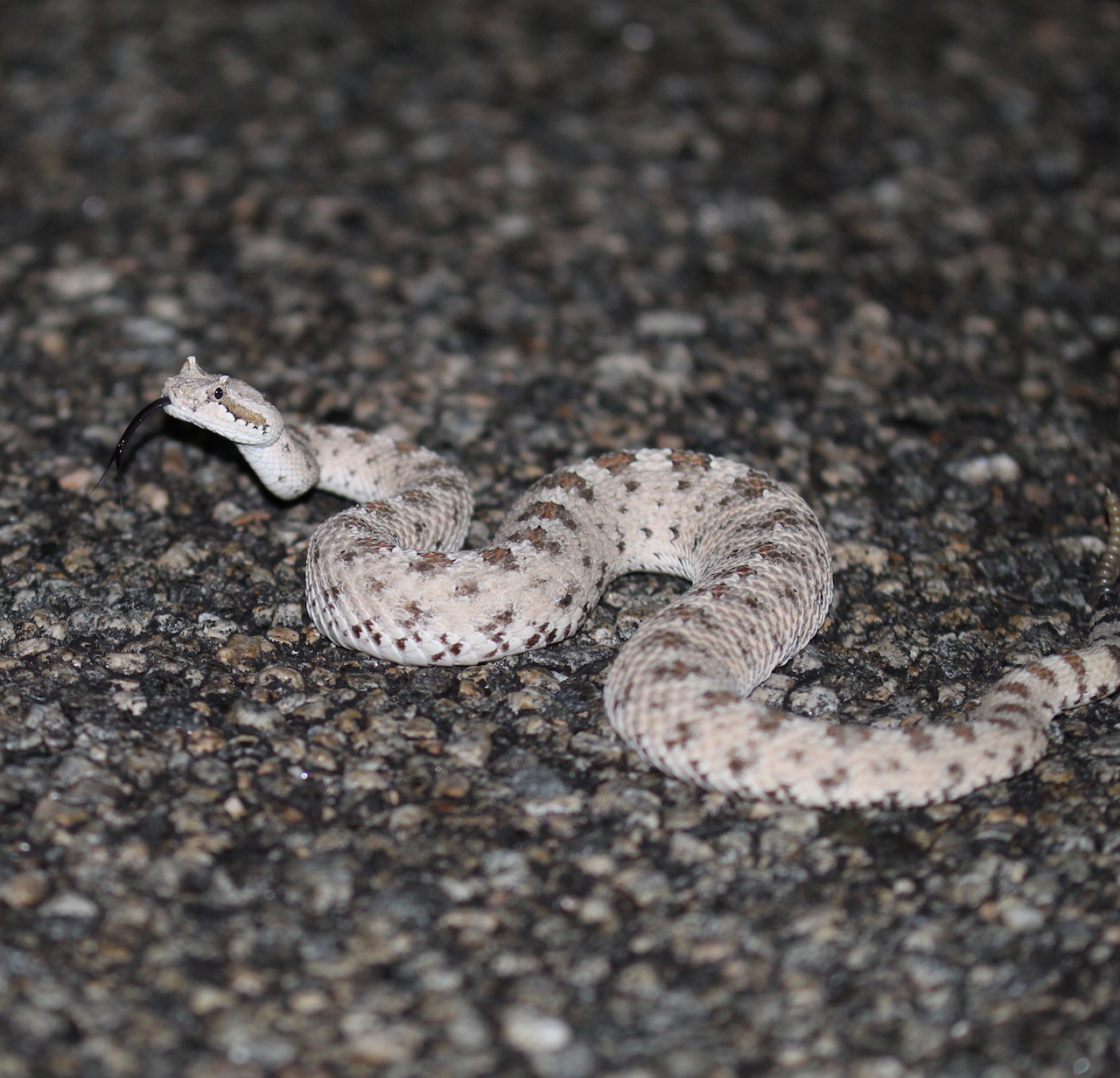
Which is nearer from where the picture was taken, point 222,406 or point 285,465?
point 222,406

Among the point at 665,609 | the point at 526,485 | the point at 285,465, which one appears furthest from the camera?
the point at 526,485

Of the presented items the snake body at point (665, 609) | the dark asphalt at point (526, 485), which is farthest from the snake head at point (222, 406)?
the dark asphalt at point (526, 485)

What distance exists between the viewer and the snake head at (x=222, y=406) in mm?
5387

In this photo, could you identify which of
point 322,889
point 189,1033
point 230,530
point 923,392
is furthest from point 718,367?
point 189,1033

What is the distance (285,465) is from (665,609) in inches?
77.8

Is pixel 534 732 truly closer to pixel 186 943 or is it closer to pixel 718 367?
pixel 186 943

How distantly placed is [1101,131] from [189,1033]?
370 inches

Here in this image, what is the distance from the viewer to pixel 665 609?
16.4 feet

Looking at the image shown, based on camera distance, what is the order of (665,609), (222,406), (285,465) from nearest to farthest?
(665,609) → (222,406) → (285,465)

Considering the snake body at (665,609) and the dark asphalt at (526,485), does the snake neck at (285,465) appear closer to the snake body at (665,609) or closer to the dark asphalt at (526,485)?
the snake body at (665,609)

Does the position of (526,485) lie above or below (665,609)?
below

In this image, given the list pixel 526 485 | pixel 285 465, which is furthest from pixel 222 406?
pixel 526 485

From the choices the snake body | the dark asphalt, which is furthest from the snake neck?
the dark asphalt

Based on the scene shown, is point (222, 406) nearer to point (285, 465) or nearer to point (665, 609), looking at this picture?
point (285, 465)
